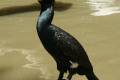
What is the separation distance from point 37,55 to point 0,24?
210 cm

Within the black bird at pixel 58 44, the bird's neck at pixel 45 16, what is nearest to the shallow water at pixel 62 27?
the black bird at pixel 58 44

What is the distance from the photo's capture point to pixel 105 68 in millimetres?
4477

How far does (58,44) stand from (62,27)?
3539mm

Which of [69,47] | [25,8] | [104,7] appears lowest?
[25,8]

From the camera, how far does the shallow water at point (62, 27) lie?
4.48m

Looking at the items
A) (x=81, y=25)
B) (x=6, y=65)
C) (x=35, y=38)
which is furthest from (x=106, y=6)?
(x=6, y=65)

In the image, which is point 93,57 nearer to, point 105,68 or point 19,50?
point 105,68

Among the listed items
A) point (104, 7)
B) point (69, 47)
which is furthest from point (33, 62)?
point (104, 7)

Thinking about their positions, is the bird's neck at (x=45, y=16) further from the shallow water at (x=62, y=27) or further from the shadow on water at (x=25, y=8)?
the shadow on water at (x=25, y=8)

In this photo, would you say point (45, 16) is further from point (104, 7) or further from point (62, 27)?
point (104, 7)

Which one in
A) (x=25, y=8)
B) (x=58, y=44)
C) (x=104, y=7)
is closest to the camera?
(x=58, y=44)

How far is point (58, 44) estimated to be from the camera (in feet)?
9.44

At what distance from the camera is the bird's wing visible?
2900 millimetres

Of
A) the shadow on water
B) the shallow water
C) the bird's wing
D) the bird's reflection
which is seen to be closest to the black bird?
the bird's wing
